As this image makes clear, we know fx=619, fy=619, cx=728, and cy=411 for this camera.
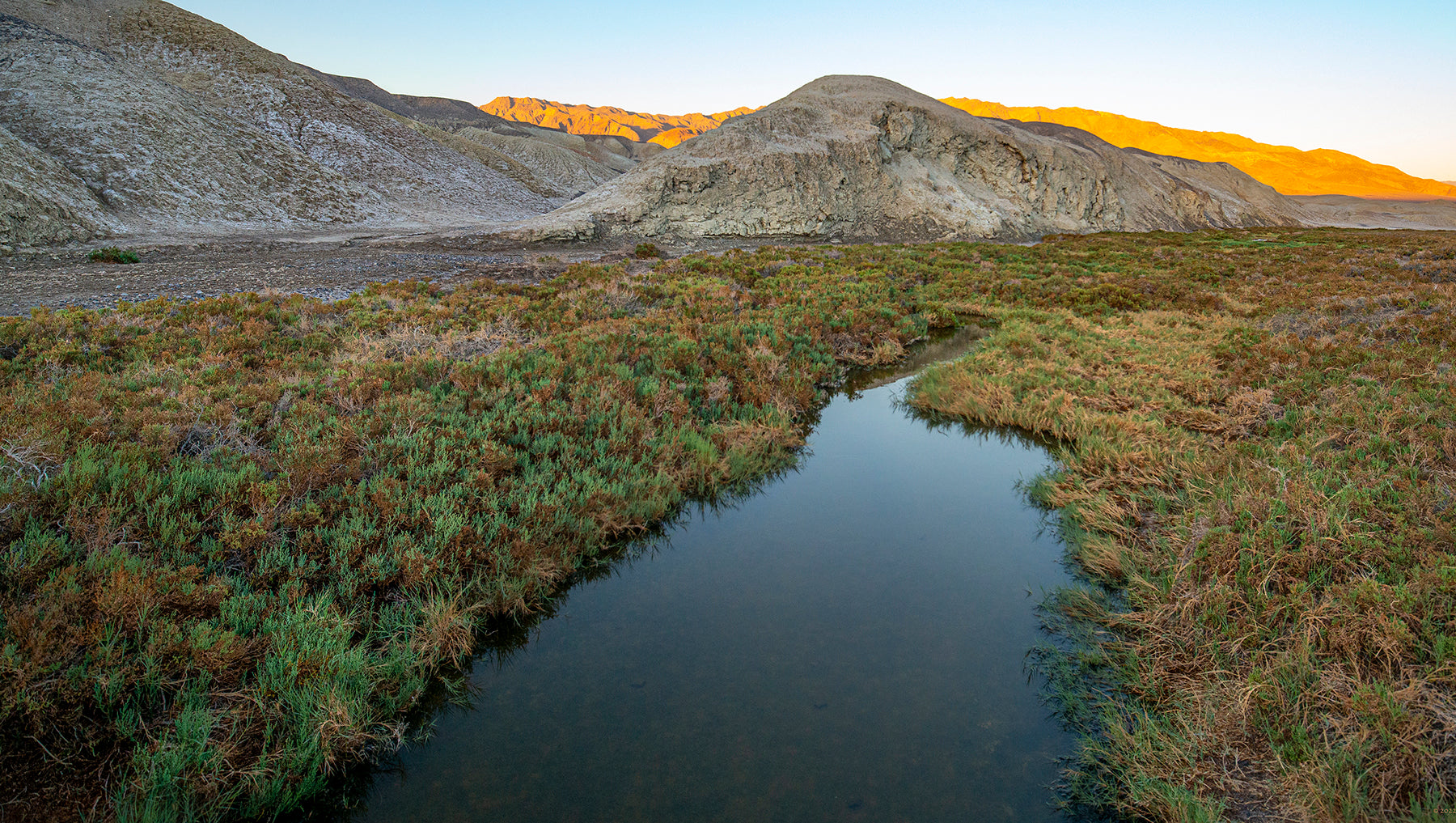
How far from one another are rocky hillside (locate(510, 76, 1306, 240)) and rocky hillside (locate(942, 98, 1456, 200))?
12492 centimetres

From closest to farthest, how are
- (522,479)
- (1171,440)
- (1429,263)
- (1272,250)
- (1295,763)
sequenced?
(1295,763)
(522,479)
(1171,440)
(1429,263)
(1272,250)

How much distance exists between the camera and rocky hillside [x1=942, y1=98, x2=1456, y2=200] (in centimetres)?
14825

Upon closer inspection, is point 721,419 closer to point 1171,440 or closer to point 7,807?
point 1171,440

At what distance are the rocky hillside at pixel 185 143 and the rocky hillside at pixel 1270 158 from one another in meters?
148

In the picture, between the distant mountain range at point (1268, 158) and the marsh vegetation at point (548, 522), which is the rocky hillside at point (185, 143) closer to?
the marsh vegetation at point (548, 522)

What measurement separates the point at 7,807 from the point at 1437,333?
16.9m

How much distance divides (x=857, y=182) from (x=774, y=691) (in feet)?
150

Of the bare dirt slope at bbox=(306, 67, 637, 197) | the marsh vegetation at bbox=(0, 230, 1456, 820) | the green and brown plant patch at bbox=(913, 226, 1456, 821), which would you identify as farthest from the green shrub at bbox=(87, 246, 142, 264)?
the bare dirt slope at bbox=(306, 67, 637, 197)

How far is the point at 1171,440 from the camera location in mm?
7773

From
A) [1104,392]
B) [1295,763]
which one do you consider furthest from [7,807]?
[1104,392]

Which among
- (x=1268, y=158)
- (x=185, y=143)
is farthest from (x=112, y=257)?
(x=1268, y=158)

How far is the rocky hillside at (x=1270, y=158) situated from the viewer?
486 ft

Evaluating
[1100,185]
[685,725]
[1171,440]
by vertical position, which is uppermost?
[1100,185]

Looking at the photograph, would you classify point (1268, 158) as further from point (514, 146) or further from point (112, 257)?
point (112, 257)
